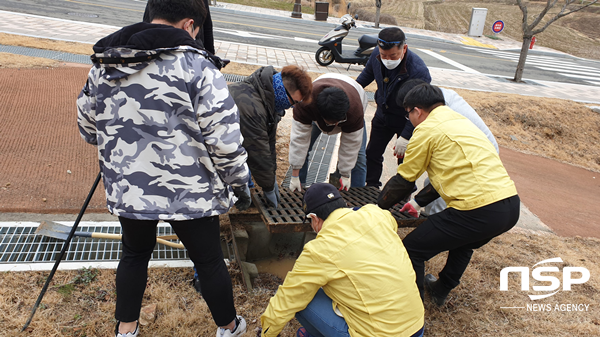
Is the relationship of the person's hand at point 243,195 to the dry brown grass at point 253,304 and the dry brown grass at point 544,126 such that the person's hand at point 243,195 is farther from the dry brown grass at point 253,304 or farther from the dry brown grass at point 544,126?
the dry brown grass at point 544,126

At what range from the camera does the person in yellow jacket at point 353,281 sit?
5.87ft

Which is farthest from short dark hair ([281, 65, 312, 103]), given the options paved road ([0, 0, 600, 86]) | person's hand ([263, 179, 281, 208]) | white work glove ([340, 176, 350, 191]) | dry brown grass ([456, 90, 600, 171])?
paved road ([0, 0, 600, 86])

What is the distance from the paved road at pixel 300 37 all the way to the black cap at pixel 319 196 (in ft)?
30.7

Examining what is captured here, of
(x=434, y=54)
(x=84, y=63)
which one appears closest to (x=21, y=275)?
(x=84, y=63)

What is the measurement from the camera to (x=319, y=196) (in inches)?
79.9

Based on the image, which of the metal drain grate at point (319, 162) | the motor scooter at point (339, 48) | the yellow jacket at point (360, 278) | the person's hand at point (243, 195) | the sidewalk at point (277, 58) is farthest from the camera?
the motor scooter at point (339, 48)

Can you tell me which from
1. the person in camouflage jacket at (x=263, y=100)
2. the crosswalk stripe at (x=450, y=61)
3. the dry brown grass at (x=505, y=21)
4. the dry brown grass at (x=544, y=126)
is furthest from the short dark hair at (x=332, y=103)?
the dry brown grass at (x=505, y=21)

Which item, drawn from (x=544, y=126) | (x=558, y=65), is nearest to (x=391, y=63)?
(x=544, y=126)

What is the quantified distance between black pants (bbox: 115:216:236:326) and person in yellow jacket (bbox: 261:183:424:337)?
0.28 meters

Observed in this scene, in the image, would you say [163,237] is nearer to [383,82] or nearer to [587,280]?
[383,82]

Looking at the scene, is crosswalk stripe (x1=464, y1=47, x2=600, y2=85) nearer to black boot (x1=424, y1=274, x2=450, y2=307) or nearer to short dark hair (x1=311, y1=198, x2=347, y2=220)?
black boot (x1=424, y1=274, x2=450, y2=307)

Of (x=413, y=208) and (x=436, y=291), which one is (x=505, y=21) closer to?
(x=413, y=208)

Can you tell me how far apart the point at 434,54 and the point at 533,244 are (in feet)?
36.9

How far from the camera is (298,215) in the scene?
9.20 ft
